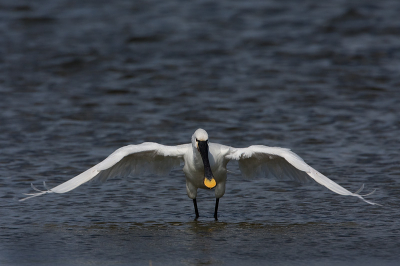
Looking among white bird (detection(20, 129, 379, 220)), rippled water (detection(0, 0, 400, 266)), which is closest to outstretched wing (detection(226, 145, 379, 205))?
white bird (detection(20, 129, 379, 220))

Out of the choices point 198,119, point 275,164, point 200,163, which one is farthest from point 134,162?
point 198,119

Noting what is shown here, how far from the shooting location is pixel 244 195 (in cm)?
826

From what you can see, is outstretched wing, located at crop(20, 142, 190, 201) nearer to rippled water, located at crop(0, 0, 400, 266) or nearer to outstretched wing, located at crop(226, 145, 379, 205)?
→ rippled water, located at crop(0, 0, 400, 266)

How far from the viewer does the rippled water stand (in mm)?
6480

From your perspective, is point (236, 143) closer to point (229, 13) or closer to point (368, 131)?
point (368, 131)

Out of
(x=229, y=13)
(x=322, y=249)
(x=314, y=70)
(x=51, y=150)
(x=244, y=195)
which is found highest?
(x=229, y=13)

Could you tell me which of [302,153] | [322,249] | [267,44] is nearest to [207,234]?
[322,249]

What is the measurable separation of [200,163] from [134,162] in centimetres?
89

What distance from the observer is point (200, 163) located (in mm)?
7457

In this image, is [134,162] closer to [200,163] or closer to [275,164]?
[200,163]

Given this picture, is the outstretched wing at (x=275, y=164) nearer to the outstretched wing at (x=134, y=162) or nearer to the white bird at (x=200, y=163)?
the white bird at (x=200, y=163)

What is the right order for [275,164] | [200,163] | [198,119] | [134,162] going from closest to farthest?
[200,163]
[275,164]
[134,162]
[198,119]

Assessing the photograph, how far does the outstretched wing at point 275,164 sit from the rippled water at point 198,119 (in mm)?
363

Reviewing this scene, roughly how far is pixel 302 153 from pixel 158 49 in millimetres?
6993
